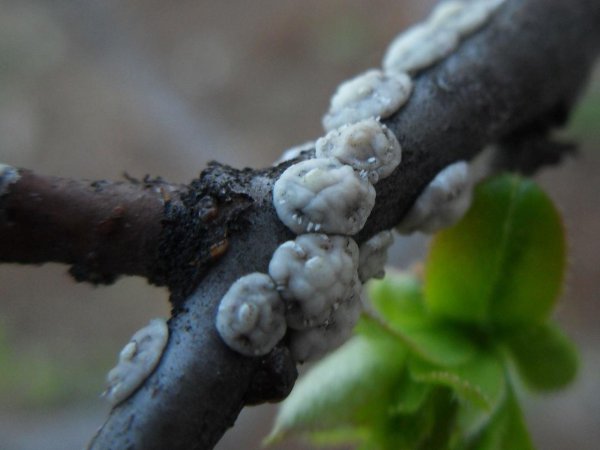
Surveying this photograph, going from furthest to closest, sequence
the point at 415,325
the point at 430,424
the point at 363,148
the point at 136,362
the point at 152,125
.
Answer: the point at 152,125
the point at 415,325
the point at 430,424
the point at 363,148
the point at 136,362

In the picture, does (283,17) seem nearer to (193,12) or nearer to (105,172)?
(193,12)

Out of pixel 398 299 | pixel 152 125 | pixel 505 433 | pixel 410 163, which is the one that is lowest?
pixel 505 433

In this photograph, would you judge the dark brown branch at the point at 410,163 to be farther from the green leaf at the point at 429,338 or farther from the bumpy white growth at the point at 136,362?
the green leaf at the point at 429,338

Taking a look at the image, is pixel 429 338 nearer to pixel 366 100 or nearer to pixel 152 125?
pixel 366 100

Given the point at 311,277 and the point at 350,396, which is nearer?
the point at 311,277

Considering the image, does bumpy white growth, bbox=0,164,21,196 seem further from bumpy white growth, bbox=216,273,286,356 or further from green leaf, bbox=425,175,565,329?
green leaf, bbox=425,175,565,329

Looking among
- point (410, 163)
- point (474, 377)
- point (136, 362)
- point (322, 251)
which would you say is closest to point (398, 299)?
point (474, 377)

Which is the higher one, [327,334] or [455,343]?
[327,334]
